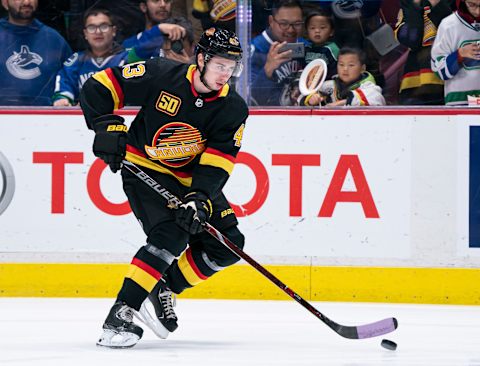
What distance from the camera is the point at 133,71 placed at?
3672 mm

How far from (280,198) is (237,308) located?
581 mm

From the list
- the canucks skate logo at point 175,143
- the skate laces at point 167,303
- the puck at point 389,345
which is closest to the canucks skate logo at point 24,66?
the canucks skate logo at point 175,143

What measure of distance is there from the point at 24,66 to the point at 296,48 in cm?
133

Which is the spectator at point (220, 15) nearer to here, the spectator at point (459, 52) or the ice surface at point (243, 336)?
the spectator at point (459, 52)

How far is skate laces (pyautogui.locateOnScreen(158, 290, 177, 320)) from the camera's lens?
12.4 feet

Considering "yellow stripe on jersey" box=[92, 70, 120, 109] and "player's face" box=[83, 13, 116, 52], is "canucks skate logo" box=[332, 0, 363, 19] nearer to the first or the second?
"player's face" box=[83, 13, 116, 52]

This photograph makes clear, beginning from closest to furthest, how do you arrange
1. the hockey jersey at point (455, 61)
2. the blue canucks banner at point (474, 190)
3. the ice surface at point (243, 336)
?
the ice surface at point (243, 336)
the blue canucks banner at point (474, 190)
the hockey jersey at point (455, 61)

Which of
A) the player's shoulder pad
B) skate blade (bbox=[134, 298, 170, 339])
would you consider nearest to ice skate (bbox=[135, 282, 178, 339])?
skate blade (bbox=[134, 298, 170, 339])

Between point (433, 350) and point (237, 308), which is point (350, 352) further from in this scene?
point (237, 308)

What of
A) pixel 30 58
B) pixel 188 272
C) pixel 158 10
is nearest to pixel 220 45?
pixel 188 272

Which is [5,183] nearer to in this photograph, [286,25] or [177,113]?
[286,25]

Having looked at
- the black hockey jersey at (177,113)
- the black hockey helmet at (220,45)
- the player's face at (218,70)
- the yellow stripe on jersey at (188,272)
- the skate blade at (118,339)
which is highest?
the black hockey helmet at (220,45)

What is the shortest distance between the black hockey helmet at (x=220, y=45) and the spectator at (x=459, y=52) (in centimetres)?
175

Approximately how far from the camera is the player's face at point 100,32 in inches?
205
